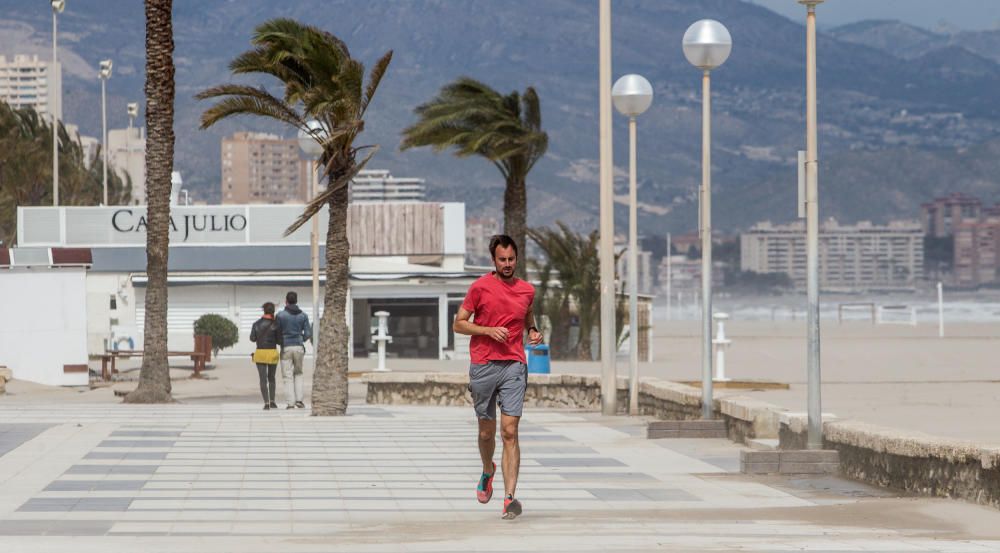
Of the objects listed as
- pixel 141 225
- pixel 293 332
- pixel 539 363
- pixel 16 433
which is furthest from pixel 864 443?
pixel 141 225

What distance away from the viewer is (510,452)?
36.7ft

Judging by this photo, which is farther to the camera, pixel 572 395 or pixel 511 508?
pixel 572 395

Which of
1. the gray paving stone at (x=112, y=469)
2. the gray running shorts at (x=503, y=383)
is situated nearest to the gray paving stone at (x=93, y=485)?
the gray paving stone at (x=112, y=469)

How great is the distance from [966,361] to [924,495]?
31512mm

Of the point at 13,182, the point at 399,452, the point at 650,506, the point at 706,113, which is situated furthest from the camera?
the point at 13,182

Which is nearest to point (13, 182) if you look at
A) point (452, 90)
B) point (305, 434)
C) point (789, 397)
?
point (452, 90)

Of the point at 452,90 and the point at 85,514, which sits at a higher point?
the point at 452,90

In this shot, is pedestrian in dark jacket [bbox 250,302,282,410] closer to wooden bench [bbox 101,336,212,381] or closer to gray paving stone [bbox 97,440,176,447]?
gray paving stone [bbox 97,440,176,447]

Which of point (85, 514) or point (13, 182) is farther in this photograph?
point (13, 182)

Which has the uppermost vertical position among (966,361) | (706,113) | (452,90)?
(452,90)

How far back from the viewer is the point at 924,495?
12453 mm

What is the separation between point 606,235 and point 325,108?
12.8 ft

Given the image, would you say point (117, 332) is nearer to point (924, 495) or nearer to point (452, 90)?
point (452, 90)

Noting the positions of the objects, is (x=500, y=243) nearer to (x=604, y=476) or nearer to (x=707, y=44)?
(x=604, y=476)
